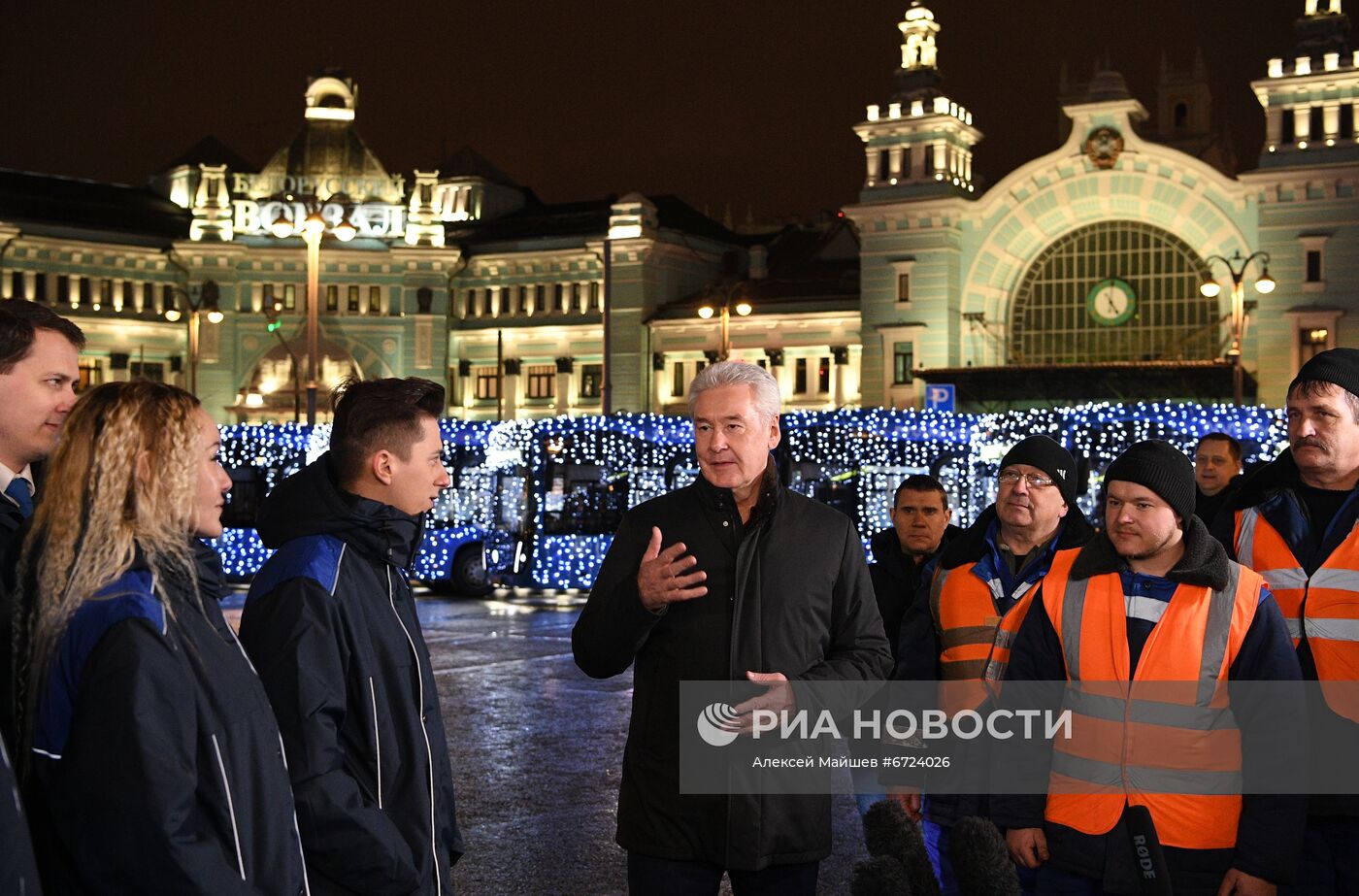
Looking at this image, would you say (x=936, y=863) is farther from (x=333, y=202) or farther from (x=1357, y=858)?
(x=333, y=202)

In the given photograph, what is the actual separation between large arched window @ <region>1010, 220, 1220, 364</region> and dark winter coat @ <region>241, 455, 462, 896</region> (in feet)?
168

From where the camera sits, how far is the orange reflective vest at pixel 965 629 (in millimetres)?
5520

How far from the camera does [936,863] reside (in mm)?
5637

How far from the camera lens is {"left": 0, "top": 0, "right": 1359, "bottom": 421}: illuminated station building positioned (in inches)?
1960

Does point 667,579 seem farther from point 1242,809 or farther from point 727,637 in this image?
point 1242,809

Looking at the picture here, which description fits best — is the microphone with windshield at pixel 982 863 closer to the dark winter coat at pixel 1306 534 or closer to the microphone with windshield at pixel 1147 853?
the microphone with windshield at pixel 1147 853

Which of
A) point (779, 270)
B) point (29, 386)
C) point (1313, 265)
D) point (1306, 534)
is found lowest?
point (1306, 534)

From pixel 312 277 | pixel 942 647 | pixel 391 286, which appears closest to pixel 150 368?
pixel 391 286

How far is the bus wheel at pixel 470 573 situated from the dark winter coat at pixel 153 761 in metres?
22.6

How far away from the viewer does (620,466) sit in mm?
26875

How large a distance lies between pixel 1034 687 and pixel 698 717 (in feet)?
3.48

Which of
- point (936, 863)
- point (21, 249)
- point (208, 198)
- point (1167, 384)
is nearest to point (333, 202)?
point (208, 198)

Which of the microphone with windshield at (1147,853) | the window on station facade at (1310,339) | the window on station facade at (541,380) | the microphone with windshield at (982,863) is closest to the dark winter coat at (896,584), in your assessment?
the microphone with windshield at (1147,853)

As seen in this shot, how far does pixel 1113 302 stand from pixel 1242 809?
52.3 meters
